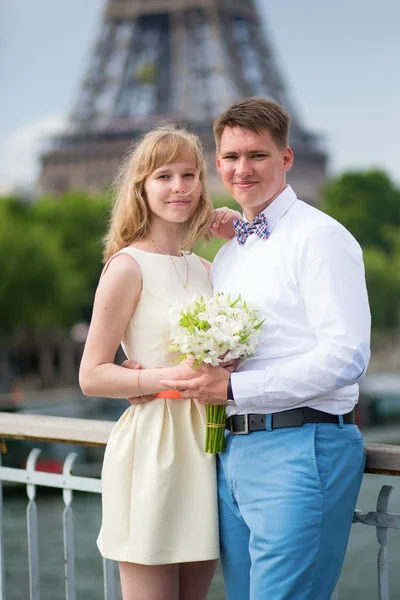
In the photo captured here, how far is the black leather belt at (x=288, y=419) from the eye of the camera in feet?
8.13

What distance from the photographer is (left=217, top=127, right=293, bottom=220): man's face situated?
2.61m

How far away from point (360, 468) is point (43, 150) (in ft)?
177

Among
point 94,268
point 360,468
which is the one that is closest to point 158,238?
point 360,468

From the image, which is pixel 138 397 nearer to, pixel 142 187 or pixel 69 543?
pixel 142 187

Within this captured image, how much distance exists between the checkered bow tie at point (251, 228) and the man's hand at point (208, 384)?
0.40 metres

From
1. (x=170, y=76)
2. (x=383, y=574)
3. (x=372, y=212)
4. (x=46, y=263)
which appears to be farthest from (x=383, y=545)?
(x=170, y=76)

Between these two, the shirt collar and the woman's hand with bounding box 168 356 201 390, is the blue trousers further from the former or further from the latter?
the shirt collar

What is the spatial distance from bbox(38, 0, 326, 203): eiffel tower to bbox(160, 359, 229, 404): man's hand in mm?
51121

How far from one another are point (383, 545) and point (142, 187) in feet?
3.95

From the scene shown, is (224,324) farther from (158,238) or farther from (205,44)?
(205,44)

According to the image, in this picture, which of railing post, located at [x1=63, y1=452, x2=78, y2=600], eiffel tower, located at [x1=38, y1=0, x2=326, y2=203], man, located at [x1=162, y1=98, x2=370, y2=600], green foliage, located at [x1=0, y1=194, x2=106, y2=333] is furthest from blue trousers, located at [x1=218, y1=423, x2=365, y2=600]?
eiffel tower, located at [x1=38, y1=0, x2=326, y2=203]

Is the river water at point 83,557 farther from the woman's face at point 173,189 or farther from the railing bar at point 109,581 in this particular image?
the woman's face at point 173,189

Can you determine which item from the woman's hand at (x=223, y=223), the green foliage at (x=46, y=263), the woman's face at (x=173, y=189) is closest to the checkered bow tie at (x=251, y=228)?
the woman's face at (x=173, y=189)

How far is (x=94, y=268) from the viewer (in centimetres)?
3688
